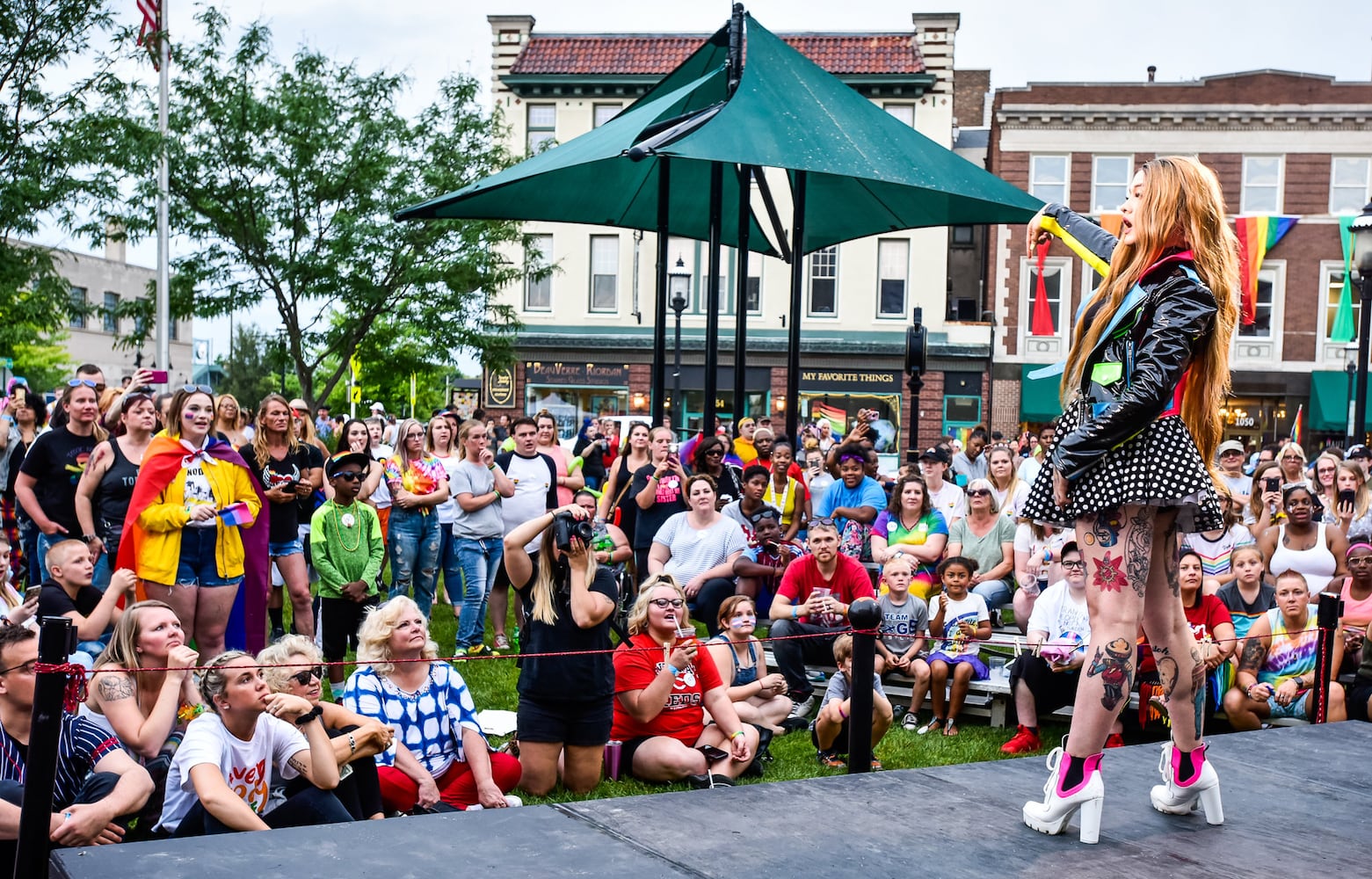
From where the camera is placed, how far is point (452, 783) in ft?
18.2

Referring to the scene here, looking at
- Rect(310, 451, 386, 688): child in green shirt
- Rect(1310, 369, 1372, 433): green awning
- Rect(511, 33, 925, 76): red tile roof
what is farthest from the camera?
Rect(511, 33, 925, 76): red tile roof

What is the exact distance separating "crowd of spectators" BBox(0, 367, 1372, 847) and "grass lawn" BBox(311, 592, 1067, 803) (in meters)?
0.11

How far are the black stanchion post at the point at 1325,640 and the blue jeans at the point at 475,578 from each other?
5379 mm

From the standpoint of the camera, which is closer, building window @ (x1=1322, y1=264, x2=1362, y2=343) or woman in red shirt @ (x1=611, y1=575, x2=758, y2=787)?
woman in red shirt @ (x1=611, y1=575, x2=758, y2=787)

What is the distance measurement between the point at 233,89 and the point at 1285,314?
26144 mm

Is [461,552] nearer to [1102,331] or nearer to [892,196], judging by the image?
[892,196]

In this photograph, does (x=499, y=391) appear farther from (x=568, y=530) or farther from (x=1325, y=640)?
(x=1325, y=640)

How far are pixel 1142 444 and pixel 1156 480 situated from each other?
106 millimetres

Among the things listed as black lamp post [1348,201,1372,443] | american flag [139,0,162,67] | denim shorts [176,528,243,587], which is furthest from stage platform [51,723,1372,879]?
american flag [139,0,162,67]

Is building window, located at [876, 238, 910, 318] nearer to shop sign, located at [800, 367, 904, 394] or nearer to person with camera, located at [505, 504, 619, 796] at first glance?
shop sign, located at [800, 367, 904, 394]

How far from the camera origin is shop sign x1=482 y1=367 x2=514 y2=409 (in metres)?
32.3

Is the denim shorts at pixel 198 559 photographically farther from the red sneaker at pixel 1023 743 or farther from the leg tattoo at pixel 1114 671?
the leg tattoo at pixel 1114 671

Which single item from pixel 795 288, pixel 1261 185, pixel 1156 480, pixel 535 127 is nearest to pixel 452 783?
pixel 1156 480

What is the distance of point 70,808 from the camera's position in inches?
159
